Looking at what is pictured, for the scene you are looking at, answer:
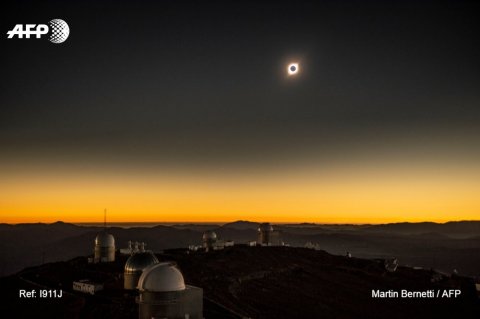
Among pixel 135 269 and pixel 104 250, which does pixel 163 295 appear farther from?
pixel 104 250

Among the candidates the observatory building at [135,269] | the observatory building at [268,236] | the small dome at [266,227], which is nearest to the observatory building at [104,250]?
the observatory building at [135,269]

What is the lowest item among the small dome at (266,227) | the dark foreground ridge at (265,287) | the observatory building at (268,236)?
the dark foreground ridge at (265,287)

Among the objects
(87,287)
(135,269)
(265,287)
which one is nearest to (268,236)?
(265,287)

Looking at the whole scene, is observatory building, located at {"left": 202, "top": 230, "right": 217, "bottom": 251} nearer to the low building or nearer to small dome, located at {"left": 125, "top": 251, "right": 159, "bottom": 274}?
small dome, located at {"left": 125, "top": 251, "right": 159, "bottom": 274}

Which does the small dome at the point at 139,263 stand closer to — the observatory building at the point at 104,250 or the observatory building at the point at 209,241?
the observatory building at the point at 104,250

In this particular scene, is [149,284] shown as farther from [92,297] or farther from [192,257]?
[192,257]
